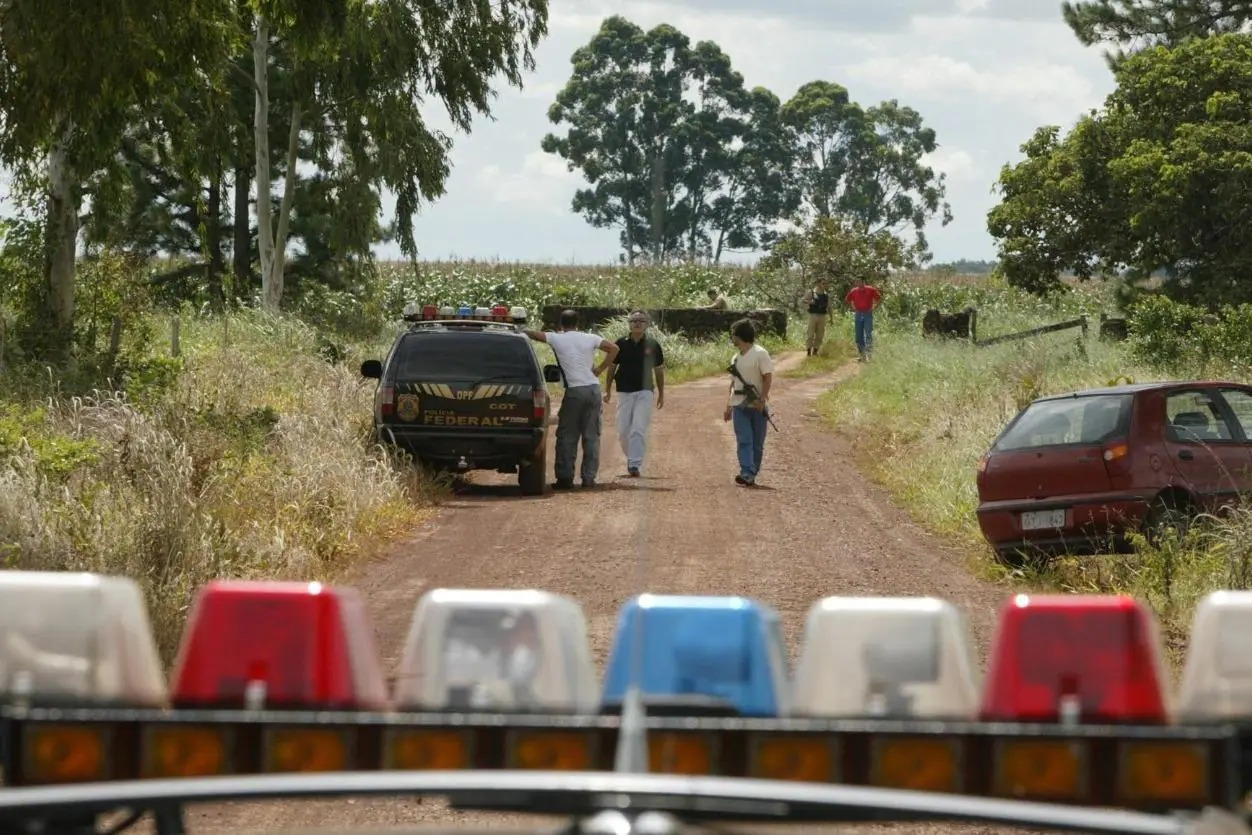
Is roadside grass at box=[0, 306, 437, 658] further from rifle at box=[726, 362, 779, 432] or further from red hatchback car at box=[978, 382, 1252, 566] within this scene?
red hatchback car at box=[978, 382, 1252, 566]

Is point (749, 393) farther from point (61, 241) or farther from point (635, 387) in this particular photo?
point (61, 241)

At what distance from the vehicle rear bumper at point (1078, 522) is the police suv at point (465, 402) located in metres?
6.42

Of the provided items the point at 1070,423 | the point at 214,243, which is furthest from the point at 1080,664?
Result: the point at 214,243

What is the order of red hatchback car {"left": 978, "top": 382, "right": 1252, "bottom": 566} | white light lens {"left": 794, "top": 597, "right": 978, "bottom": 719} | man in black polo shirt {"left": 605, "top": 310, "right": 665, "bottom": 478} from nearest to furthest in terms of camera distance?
white light lens {"left": 794, "top": 597, "right": 978, "bottom": 719}
red hatchback car {"left": 978, "top": 382, "right": 1252, "bottom": 566}
man in black polo shirt {"left": 605, "top": 310, "right": 665, "bottom": 478}

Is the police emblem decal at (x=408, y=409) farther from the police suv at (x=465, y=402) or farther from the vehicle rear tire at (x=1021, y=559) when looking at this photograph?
the vehicle rear tire at (x=1021, y=559)

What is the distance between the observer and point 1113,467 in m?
13.2

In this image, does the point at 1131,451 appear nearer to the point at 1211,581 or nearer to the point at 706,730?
the point at 1211,581

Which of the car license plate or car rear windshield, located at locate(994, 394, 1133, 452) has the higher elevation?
car rear windshield, located at locate(994, 394, 1133, 452)

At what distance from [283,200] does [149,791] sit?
3704 centimetres

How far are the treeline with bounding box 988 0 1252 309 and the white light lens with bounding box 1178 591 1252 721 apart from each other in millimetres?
21800

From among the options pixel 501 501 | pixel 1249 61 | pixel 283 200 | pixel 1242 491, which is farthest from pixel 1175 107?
pixel 283 200

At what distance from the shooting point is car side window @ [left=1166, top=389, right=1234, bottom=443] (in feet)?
43.8

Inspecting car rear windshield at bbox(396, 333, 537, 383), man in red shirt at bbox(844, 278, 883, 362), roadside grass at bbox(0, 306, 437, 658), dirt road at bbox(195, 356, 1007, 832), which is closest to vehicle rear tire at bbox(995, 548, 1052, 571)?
dirt road at bbox(195, 356, 1007, 832)

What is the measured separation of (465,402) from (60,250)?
6.03 meters
